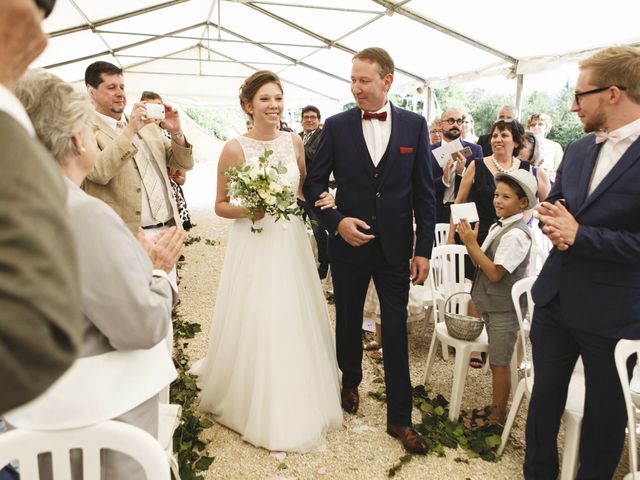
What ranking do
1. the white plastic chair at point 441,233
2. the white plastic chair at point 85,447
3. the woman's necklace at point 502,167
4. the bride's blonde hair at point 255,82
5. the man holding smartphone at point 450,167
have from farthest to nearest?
the man holding smartphone at point 450,167
the white plastic chair at point 441,233
the woman's necklace at point 502,167
the bride's blonde hair at point 255,82
the white plastic chair at point 85,447

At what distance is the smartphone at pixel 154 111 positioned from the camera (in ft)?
8.72

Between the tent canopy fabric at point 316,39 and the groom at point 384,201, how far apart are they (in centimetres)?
471

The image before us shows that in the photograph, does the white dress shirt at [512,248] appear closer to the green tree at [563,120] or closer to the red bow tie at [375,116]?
the red bow tie at [375,116]

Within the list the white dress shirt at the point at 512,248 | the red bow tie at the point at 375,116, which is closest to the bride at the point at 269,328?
the red bow tie at the point at 375,116

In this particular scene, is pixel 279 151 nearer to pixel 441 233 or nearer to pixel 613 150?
pixel 613 150

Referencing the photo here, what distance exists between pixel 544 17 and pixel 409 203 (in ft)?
17.5

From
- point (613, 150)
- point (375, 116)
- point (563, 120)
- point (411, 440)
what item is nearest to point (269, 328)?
point (411, 440)

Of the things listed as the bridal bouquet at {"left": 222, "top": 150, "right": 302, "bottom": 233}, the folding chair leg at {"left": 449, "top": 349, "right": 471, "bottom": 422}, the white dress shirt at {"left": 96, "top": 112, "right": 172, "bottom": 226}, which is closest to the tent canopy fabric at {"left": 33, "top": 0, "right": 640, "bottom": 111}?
the folding chair leg at {"left": 449, "top": 349, "right": 471, "bottom": 422}

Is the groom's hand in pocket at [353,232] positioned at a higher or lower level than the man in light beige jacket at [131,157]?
lower

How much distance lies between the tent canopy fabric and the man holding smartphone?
8.70 ft

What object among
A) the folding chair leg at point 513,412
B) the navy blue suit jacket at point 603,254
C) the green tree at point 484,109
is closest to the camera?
the navy blue suit jacket at point 603,254

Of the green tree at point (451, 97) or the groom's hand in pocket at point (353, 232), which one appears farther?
the green tree at point (451, 97)

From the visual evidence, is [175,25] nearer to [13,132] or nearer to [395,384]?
[395,384]

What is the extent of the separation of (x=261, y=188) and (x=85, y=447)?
1.63 metres
